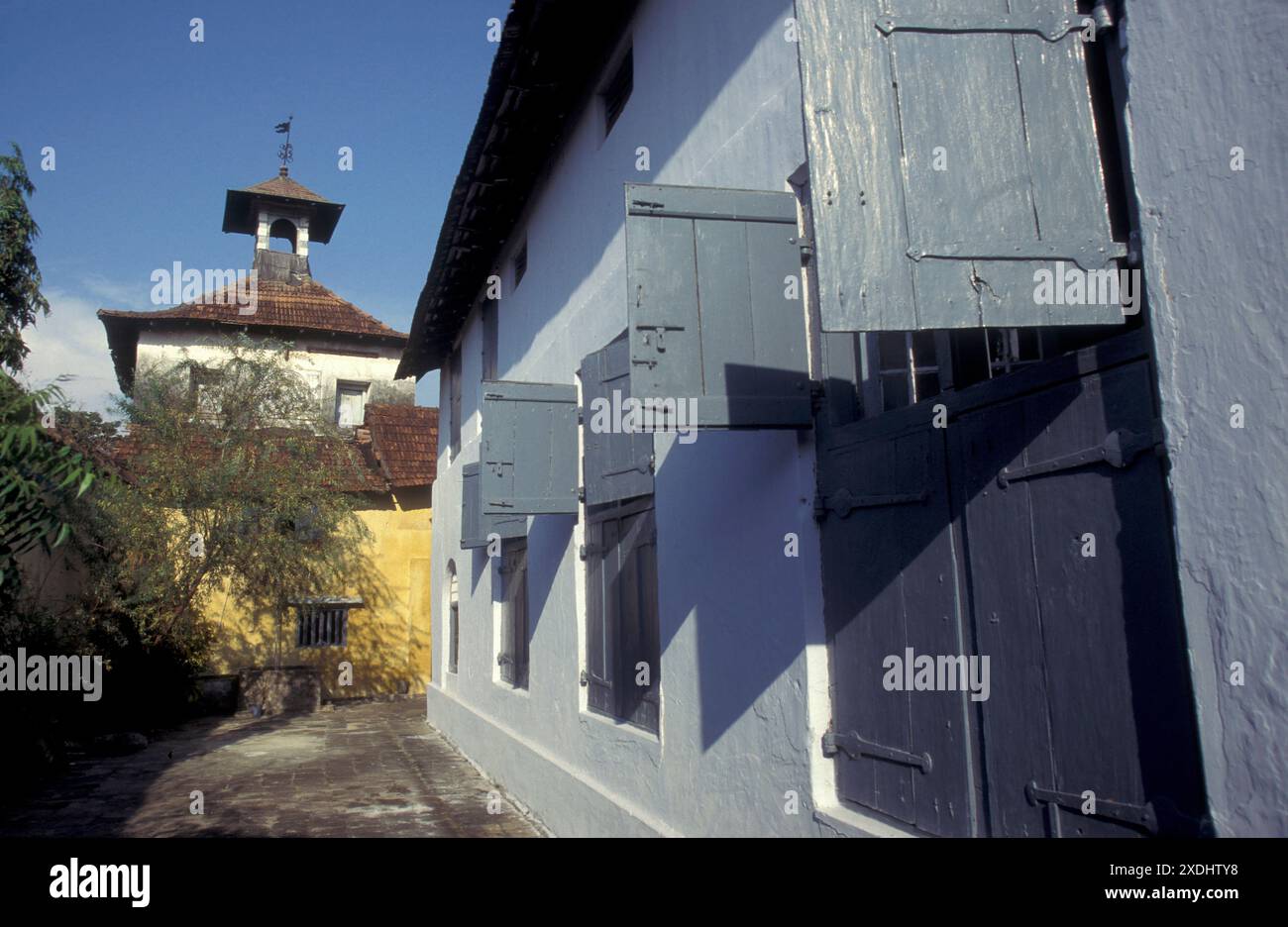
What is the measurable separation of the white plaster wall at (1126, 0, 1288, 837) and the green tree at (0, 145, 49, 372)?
920cm

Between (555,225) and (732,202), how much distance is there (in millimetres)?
4394

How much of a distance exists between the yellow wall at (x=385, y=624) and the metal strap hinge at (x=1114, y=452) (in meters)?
16.6

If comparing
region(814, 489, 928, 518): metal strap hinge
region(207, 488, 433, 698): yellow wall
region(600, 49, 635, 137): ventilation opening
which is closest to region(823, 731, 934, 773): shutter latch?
Result: region(814, 489, 928, 518): metal strap hinge

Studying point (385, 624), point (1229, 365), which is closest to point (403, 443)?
point (385, 624)

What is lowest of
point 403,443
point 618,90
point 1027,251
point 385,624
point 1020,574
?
point 385,624

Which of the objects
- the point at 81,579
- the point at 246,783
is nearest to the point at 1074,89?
the point at 246,783

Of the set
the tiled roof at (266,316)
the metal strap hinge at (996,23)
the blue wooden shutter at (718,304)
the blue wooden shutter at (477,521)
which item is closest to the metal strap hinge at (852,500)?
the blue wooden shutter at (718,304)

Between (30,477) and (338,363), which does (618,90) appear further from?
(338,363)

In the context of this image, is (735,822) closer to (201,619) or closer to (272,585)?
(272,585)

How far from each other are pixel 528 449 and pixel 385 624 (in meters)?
12.4

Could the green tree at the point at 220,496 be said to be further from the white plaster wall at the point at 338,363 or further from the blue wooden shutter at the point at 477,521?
the white plaster wall at the point at 338,363

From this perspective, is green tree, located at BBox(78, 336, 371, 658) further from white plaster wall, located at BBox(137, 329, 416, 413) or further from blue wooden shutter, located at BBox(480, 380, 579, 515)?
blue wooden shutter, located at BBox(480, 380, 579, 515)

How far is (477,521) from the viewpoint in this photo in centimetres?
1010

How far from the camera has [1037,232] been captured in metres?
2.49
